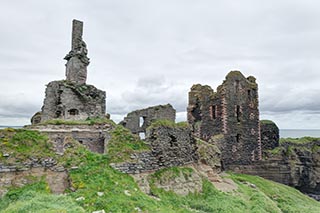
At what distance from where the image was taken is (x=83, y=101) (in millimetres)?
23156

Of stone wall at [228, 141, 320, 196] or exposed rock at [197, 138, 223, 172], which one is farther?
stone wall at [228, 141, 320, 196]

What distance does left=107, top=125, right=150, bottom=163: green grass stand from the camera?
45.5 ft

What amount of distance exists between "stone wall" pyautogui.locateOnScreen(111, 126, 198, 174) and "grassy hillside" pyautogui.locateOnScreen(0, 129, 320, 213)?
54 cm

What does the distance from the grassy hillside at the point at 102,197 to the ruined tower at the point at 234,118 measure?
1016 centimetres

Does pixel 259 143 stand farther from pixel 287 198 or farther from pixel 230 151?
pixel 287 198

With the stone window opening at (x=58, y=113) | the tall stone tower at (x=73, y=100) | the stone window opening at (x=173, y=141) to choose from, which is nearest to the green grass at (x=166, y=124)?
the stone window opening at (x=173, y=141)

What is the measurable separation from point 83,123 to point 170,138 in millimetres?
5480

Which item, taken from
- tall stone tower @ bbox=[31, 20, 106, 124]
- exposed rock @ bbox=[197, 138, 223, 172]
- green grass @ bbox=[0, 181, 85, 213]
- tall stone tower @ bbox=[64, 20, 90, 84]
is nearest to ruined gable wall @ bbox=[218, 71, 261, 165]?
exposed rock @ bbox=[197, 138, 223, 172]

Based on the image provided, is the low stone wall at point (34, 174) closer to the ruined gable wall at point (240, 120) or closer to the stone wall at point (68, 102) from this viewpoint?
the stone wall at point (68, 102)

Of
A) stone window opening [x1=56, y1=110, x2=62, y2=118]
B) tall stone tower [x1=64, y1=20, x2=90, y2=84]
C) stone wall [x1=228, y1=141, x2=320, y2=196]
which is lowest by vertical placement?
stone wall [x1=228, y1=141, x2=320, y2=196]

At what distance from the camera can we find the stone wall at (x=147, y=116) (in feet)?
91.1

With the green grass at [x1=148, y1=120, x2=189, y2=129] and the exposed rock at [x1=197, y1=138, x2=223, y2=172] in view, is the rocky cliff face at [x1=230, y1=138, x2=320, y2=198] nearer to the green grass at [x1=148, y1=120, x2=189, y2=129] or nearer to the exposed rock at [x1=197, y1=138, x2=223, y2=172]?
the exposed rock at [x1=197, y1=138, x2=223, y2=172]

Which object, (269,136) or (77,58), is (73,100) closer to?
(77,58)

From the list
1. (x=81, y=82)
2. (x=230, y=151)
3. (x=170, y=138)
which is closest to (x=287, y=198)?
(x=230, y=151)
